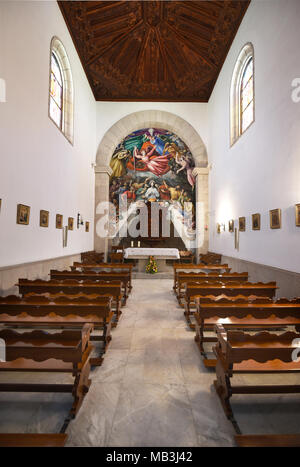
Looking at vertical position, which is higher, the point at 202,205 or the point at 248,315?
the point at 202,205

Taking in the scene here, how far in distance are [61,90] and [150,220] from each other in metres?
7.24

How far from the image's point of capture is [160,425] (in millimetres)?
2016

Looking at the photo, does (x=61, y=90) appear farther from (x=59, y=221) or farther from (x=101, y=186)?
(x=101, y=186)

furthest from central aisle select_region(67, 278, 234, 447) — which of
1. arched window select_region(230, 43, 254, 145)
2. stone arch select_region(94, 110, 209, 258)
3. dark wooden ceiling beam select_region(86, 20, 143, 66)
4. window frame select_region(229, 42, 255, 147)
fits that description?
dark wooden ceiling beam select_region(86, 20, 143, 66)

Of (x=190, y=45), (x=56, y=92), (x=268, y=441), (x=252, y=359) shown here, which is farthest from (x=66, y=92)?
(x=268, y=441)

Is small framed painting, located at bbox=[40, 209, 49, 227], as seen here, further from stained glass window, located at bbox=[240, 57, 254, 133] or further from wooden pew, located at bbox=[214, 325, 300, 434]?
stained glass window, located at bbox=[240, 57, 254, 133]

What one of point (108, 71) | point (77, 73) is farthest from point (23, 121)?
point (108, 71)

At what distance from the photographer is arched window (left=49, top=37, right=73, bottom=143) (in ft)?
24.1

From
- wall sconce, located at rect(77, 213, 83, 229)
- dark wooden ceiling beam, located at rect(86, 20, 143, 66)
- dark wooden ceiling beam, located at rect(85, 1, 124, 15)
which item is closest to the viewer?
dark wooden ceiling beam, located at rect(85, 1, 124, 15)

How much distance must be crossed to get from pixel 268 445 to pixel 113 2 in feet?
37.1

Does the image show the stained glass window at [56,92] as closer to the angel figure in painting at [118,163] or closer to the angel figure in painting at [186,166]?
the angel figure in painting at [118,163]

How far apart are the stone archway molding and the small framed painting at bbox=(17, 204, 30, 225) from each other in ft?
24.1

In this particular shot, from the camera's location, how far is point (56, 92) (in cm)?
760

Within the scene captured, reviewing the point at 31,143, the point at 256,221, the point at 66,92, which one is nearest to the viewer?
the point at 31,143
